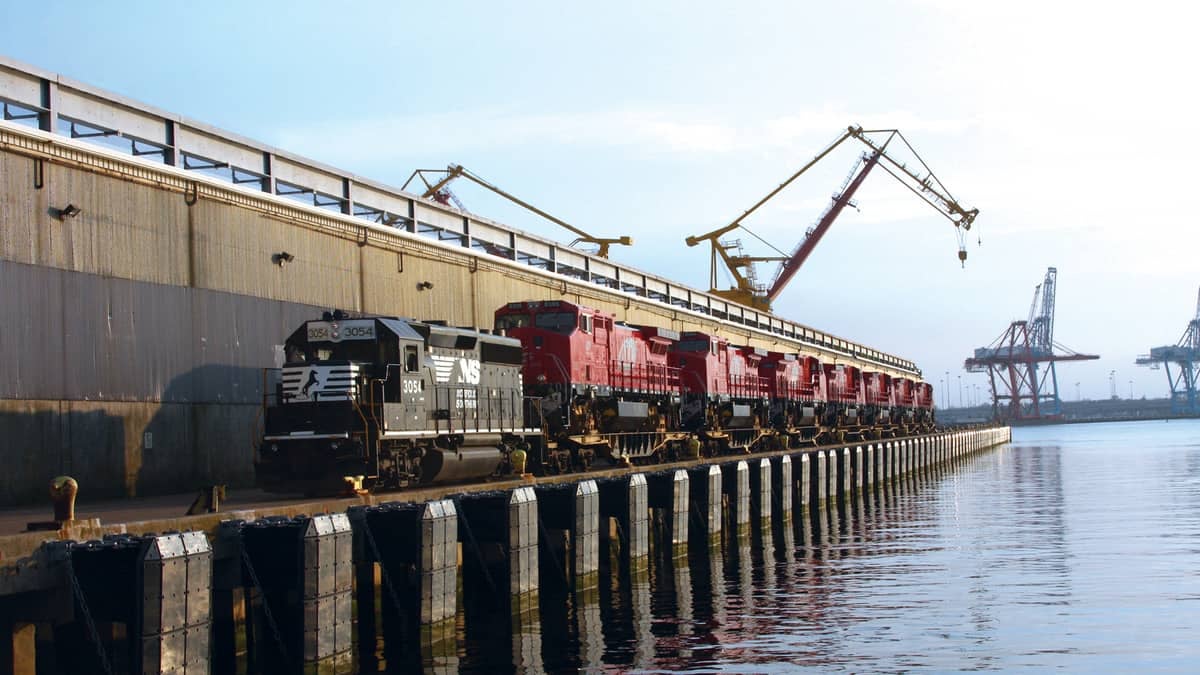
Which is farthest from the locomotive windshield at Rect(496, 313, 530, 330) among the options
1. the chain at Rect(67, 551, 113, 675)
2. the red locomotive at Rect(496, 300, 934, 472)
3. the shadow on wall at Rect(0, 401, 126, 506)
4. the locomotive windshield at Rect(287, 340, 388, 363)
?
the chain at Rect(67, 551, 113, 675)

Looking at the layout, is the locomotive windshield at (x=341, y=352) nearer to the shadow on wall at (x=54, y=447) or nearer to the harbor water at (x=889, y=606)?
the shadow on wall at (x=54, y=447)

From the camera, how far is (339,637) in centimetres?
1366

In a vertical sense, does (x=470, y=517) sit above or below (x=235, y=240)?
below

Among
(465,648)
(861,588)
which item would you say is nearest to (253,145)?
(465,648)

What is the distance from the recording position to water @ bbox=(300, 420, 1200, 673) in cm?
1555

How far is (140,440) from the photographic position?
20406mm

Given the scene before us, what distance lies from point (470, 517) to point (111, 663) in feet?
21.4

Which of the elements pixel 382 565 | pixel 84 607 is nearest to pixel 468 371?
pixel 382 565

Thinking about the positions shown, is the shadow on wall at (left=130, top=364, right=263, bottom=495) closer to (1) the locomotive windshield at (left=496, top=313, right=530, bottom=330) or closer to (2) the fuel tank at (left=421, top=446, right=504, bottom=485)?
(2) the fuel tank at (left=421, top=446, right=504, bottom=485)

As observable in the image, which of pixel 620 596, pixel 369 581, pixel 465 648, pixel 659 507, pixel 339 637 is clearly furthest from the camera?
pixel 659 507

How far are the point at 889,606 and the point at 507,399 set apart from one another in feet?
29.3

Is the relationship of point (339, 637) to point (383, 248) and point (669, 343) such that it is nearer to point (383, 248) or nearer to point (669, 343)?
point (383, 248)

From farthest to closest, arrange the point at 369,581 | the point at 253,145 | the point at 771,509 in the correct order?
the point at 771,509 < the point at 253,145 < the point at 369,581

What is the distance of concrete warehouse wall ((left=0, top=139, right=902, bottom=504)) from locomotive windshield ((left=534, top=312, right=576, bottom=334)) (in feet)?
14.5
